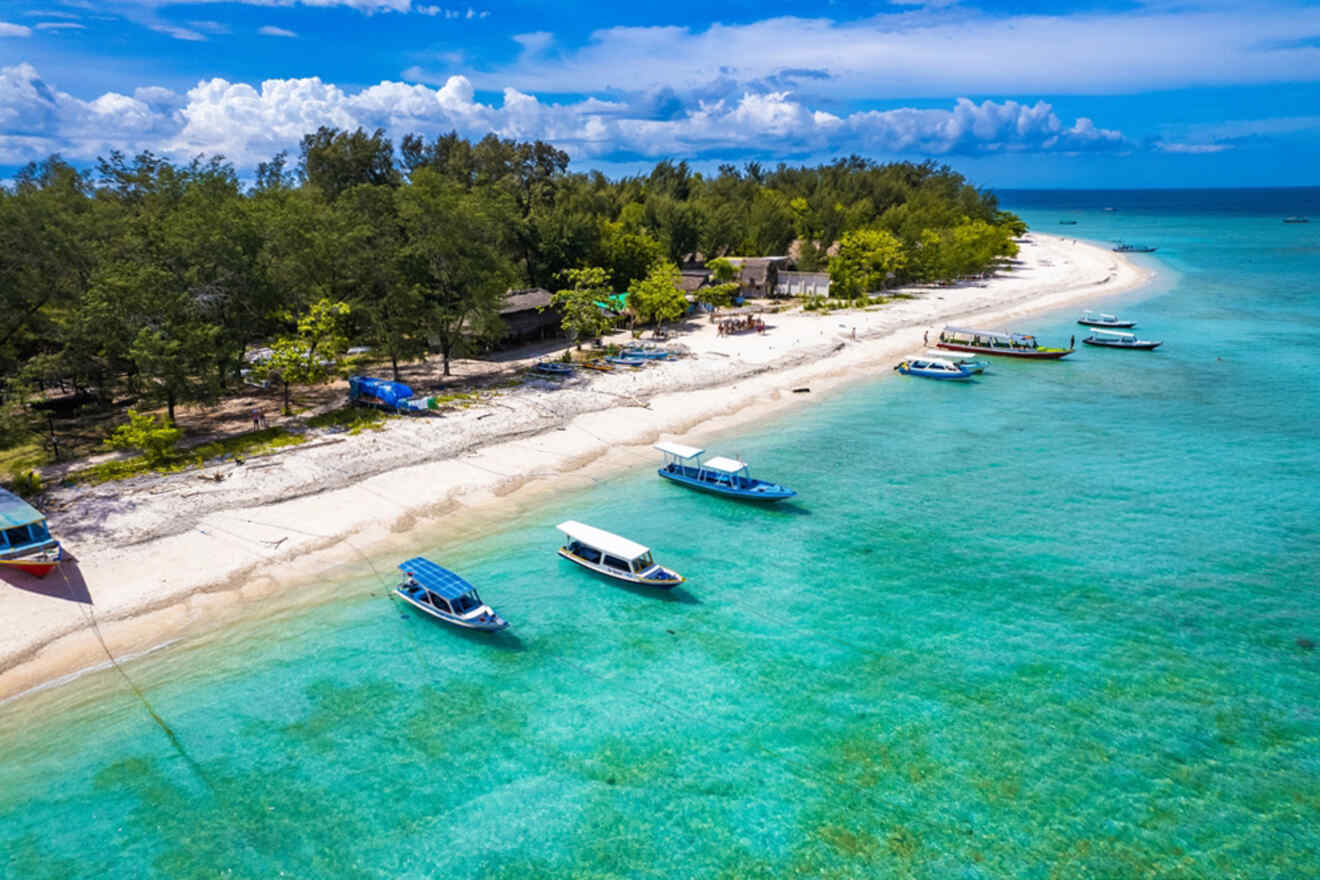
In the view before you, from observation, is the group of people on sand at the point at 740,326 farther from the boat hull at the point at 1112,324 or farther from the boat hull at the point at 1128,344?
the boat hull at the point at 1112,324

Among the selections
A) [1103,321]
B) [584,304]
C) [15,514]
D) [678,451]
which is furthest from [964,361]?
[15,514]

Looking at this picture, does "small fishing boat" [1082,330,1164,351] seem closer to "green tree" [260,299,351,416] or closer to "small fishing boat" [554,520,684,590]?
"small fishing boat" [554,520,684,590]

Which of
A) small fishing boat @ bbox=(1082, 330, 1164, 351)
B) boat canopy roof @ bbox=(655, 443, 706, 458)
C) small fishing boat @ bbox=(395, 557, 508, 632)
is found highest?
small fishing boat @ bbox=(1082, 330, 1164, 351)

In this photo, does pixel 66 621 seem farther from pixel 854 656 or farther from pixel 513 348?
pixel 513 348

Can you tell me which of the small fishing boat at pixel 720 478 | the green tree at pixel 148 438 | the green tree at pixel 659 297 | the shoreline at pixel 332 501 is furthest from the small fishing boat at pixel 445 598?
the green tree at pixel 659 297

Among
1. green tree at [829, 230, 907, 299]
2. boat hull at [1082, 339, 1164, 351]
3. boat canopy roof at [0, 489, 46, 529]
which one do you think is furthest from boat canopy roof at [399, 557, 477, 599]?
green tree at [829, 230, 907, 299]

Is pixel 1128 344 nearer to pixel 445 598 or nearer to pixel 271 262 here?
pixel 445 598
